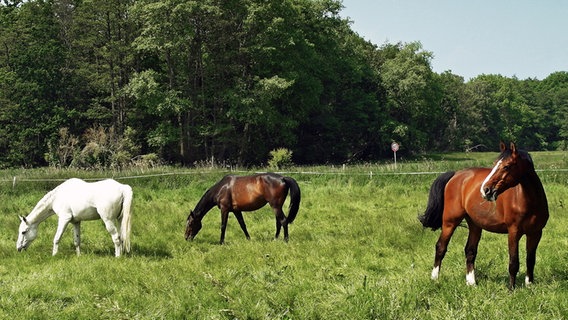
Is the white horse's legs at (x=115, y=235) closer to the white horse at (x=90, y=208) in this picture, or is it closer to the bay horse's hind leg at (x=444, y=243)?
the white horse at (x=90, y=208)

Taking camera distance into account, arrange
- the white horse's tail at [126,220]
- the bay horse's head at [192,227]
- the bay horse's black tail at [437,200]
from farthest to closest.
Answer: the bay horse's head at [192,227]
the white horse's tail at [126,220]
the bay horse's black tail at [437,200]

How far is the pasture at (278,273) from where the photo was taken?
4652 millimetres

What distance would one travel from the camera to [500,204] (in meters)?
5.38

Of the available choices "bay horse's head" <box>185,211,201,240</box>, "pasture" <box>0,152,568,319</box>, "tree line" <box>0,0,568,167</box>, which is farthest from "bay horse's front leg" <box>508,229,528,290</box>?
"tree line" <box>0,0,568,167</box>

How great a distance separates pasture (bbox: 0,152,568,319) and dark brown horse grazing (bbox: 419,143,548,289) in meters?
0.41

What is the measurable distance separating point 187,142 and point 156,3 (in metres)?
10.0

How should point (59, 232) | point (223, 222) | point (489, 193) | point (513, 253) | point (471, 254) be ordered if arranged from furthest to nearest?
point (223, 222)
point (59, 232)
point (471, 254)
point (513, 253)
point (489, 193)

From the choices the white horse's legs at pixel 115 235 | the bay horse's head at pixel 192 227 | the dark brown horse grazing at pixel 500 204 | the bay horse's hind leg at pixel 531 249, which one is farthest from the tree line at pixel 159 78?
the bay horse's hind leg at pixel 531 249

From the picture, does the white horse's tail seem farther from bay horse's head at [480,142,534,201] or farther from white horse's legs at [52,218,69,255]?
bay horse's head at [480,142,534,201]

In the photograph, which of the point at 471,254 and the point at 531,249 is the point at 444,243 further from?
A: the point at 531,249

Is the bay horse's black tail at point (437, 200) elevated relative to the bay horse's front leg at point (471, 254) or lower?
elevated

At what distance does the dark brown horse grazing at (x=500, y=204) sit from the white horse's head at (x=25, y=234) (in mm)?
7542

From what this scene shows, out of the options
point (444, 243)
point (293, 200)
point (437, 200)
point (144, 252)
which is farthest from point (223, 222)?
point (444, 243)

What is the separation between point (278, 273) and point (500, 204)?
2.95m
